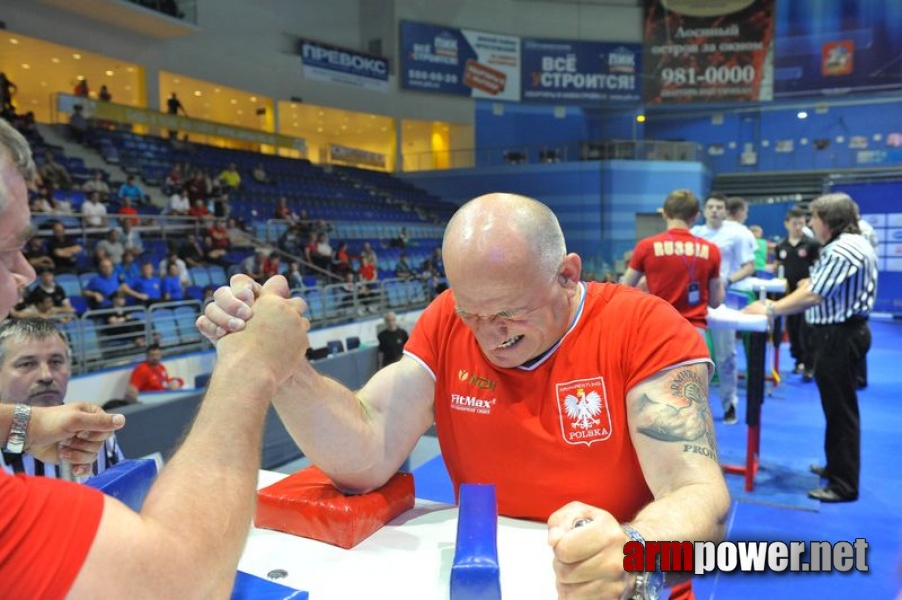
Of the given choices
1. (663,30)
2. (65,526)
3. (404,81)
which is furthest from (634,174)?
(65,526)

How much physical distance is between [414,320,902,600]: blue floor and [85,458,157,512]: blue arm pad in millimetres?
1561

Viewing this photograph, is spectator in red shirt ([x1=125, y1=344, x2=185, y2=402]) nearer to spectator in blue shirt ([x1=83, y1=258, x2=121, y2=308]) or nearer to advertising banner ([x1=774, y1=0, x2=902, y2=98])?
spectator in blue shirt ([x1=83, y1=258, x2=121, y2=308])

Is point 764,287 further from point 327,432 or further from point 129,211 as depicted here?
point 129,211

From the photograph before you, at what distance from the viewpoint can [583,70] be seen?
21453 mm

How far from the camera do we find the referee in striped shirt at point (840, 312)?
363 centimetres

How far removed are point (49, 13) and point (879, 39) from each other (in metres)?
22.0

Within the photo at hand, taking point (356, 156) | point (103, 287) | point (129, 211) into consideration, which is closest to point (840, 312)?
point (103, 287)

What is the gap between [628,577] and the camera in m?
0.93

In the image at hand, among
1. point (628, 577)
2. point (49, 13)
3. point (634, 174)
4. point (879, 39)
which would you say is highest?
point (879, 39)

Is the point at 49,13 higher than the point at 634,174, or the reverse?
the point at 49,13

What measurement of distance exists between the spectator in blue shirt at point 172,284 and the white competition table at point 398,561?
24.3 ft

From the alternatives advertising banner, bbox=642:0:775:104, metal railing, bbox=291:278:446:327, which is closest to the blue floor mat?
metal railing, bbox=291:278:446:327

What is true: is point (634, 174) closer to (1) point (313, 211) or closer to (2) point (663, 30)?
(2) point (663, 30)

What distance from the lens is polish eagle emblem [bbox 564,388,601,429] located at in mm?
1450
